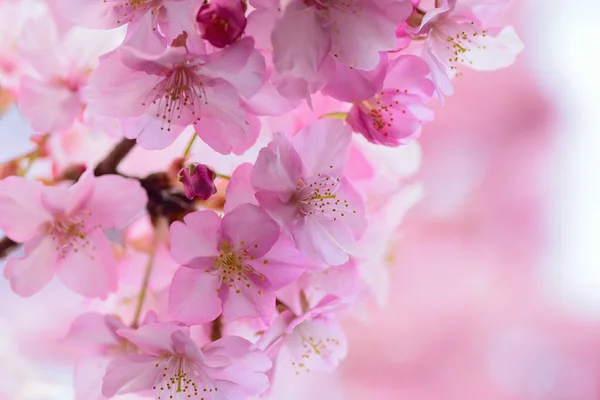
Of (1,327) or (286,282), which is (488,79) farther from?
(286,282)

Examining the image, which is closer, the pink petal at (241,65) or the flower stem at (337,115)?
the pink petal at (241,65)

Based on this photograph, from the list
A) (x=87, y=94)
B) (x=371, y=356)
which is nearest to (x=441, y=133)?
(x=371, y=356)

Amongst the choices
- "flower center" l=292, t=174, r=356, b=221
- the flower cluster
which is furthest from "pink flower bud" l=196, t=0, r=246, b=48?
"flower center" l=292, t=174, r=356, b=221

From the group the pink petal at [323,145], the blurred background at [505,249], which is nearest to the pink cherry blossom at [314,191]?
the pink petal at [323,145]

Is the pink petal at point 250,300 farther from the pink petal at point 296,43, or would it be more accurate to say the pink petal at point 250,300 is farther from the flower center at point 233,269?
the pink petal at point 296,43

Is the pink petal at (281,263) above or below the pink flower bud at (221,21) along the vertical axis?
below

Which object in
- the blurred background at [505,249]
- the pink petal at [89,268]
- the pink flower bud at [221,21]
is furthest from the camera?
the blurred background at [505,249]

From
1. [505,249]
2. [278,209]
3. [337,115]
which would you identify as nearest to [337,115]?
[337,115]

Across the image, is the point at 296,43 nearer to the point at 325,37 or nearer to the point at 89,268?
the point at 325,37

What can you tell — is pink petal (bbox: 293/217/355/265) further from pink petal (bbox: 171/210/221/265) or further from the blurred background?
the blurred background
